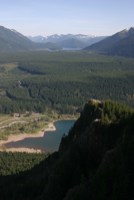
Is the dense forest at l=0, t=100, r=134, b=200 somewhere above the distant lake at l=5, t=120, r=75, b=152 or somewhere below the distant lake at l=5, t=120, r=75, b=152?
above

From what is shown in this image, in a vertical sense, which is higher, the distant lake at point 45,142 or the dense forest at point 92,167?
the dense forest at point 92,167

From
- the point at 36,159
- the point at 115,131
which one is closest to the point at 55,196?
the point at 115,131

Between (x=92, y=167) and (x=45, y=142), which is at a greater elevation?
(x=92, y=167)

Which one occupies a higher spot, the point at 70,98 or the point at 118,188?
the point at 118,188

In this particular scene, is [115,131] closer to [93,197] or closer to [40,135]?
[93,197]

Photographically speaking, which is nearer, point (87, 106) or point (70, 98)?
point (87, 106)

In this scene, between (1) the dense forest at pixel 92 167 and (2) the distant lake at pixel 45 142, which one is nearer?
(1) the dense forest at pixel 92 167

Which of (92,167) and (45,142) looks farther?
(45,142)

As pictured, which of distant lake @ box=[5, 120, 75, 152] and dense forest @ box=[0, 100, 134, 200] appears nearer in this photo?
dense forest @ box=[0, 100, 134, 200]
